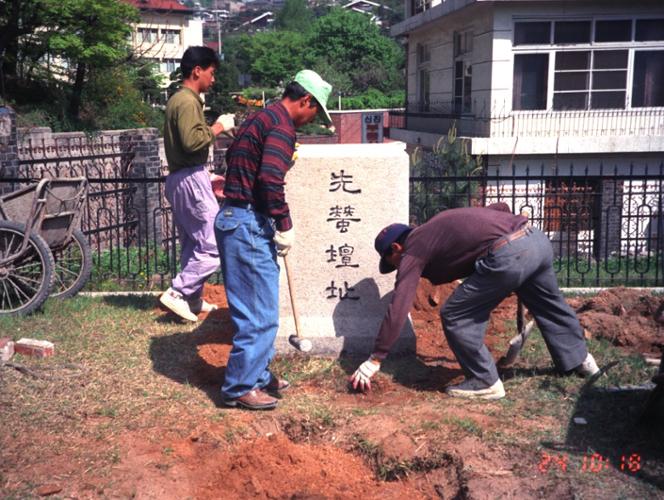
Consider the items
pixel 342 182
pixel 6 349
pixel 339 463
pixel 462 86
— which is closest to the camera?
pixel 339 463

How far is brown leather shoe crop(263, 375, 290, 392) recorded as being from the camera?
16.7 ft

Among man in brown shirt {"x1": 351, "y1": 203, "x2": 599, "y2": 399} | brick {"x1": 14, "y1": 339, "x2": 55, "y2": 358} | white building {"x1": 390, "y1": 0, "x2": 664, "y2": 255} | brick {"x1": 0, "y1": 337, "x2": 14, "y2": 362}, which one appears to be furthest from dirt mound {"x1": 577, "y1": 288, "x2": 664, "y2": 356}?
white building {"x1": 390, "y1": 0, "x2": 664, "y2": 255}

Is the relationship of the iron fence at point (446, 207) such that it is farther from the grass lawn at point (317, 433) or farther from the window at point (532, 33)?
the window at point (532, 33)

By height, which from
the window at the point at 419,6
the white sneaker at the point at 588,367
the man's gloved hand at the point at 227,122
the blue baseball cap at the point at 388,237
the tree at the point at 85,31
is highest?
the window at the point at 419,6

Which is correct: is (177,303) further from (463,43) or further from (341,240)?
(463,43)

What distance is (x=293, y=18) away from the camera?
10181 centimetres

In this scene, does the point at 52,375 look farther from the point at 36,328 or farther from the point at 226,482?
the point at 226,482

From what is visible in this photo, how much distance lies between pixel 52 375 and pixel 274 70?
2583 inches

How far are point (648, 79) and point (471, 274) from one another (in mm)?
14032

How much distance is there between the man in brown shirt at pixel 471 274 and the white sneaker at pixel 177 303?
5.98 feet

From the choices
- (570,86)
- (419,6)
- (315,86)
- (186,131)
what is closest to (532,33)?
(570,86)

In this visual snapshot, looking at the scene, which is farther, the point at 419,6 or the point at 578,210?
the point at 419,6

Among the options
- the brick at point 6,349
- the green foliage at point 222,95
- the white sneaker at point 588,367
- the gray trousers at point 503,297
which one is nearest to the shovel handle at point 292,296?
the gray trousers at point 503,297

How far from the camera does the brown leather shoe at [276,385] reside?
508 cm
